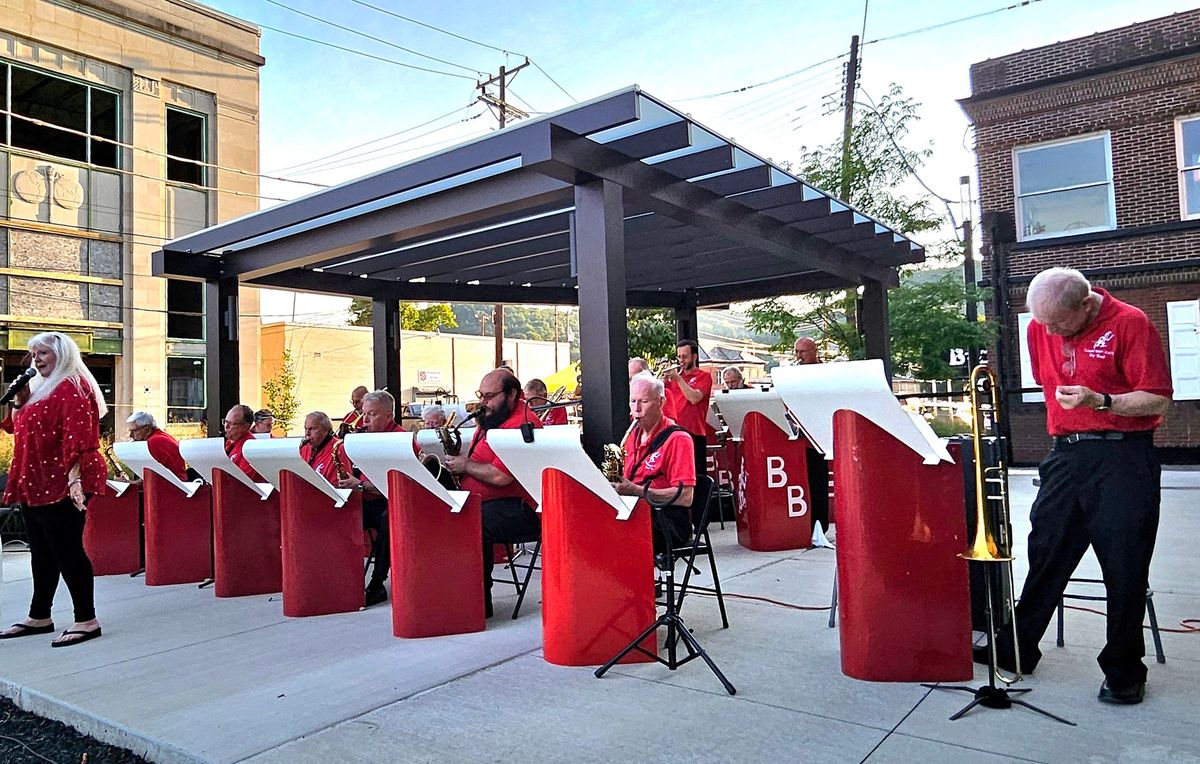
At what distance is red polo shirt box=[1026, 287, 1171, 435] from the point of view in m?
3.11

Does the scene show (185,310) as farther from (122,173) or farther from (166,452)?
(166,452)

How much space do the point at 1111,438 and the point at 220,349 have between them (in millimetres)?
7900

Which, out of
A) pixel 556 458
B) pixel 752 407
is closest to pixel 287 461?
pixel 556 458

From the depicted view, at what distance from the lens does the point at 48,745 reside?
3471 mm

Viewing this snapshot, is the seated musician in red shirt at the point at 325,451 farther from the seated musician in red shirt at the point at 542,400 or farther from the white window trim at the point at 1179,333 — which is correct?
the white window trim at the point at 1179,333

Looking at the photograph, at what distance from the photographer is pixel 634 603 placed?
393cm

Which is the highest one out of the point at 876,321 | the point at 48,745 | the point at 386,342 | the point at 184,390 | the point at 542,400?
the point at 876,321

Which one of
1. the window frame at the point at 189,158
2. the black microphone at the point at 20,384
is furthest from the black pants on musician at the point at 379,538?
the window frame at the point at 189,158

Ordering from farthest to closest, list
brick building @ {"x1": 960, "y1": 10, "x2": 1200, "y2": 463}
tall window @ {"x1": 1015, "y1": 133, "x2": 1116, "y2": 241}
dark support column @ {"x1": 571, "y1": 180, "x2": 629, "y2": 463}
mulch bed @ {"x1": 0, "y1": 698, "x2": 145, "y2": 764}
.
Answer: tall window @ {"x1": 1015, "y1": 133, "x2": 1116, "y2": 241}
brick building @ {"x1": 960, "y1": 10, "x2": 1200, "y2": 463}
dark support column @ {"x1": 571, "y1": 180, "x2": 629, "y2": 463}
mulch bed @ {"x1": 0, "y1": 698, "x2": 145, "y2": 764}

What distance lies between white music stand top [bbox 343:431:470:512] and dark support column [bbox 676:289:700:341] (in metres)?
8.39

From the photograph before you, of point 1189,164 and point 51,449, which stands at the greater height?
point 1189,164

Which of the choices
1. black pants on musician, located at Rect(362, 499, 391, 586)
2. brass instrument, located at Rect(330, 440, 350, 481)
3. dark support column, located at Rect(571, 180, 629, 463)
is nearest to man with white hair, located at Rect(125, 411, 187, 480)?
brass instrument, located at Rect(330, 440, 350, 481)

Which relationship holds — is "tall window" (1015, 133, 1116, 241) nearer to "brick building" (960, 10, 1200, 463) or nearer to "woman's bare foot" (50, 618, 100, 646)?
"brick building" (960, 10, 1200, 463)

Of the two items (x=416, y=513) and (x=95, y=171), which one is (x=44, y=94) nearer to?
(x=95, y=171)
